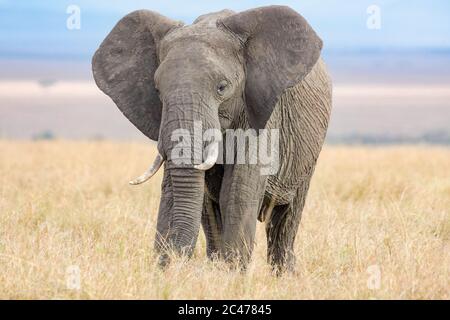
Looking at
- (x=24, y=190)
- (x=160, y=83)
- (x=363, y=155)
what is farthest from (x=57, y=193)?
(x=363, y=155)

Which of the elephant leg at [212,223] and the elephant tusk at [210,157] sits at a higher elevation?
the elephant tusk at [210,157]

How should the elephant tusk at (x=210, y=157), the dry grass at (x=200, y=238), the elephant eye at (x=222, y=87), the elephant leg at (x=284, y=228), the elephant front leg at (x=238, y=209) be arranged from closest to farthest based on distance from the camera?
the elephant tusk at (x=210, y=157) < the dry grass at (x=200, y=238) < the elephant eye at (x=222, y=87) < the elephant front leg at (x=238, y=209) < the elephant leg at (x=284, y=228)

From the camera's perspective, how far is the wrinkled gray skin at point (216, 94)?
650cm

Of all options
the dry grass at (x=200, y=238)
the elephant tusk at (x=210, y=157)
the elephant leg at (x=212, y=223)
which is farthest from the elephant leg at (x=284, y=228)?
the elephant tusk at (x=210, y=157)

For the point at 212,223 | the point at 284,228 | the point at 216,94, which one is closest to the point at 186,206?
the point at 216,94

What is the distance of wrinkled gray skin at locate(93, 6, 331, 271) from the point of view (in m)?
6.50

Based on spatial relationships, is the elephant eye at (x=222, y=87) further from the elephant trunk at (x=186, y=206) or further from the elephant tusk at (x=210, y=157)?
the elephant trunk at (x=186, y=206)

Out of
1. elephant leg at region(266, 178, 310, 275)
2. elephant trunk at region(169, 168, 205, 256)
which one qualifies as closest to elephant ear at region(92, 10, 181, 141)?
elephant trunk at region(169, 168, 205, 256)

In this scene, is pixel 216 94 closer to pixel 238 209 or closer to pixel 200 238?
pixel 238 209

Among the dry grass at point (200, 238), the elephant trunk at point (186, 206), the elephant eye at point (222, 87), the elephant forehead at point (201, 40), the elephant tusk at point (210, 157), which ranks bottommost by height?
the dry grass at point (200, 238)

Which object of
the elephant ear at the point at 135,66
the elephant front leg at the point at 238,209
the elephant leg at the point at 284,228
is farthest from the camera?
the elephant leg at the point at 284,228

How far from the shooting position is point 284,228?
8500 millimetres

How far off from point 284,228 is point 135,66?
6.95 feet
